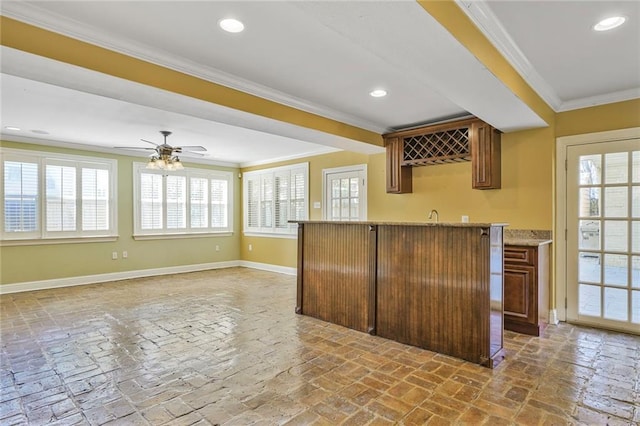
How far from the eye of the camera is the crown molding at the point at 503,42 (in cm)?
217

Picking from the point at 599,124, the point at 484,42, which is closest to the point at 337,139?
the point at 484,42

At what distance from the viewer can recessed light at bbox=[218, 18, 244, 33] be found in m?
2.33

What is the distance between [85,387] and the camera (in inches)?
100.0

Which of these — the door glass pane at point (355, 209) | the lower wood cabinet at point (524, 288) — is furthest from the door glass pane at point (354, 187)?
the lower wood cabinet at point (524, 288)

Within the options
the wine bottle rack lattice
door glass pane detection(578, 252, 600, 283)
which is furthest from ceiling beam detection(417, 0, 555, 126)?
door glass pane detection(578, 252, 600, 283)

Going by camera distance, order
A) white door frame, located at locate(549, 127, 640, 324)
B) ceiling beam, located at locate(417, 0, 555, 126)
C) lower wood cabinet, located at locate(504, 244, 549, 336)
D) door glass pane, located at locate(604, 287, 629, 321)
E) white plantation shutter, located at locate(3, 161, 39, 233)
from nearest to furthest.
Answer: ceiling beam, located at locate(417, 0, 555, 126), lower wood cabinet, located at locate(504, 244, 549, 336), door glass pane, located at locate(604, 287, 629, 321), white door frame, located at locate(549, 127, 640, 324), white plantation shutter, located at locate(3, 161, 39, 233)

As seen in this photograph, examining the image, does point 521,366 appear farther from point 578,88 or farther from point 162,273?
point 162,273

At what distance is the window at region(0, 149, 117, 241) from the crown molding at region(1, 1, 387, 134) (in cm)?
452

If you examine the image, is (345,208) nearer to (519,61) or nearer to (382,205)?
(382,205)

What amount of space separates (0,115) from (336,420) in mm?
5321

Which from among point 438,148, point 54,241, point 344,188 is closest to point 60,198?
point 54,241

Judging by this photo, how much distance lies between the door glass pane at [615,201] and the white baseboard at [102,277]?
7131 mm

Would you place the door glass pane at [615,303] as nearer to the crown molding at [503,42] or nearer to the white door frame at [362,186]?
the crown molding at [503,42]

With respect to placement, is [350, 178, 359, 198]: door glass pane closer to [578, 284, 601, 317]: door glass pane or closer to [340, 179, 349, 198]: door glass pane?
[340, 179, 349, 198]: door glass pane
